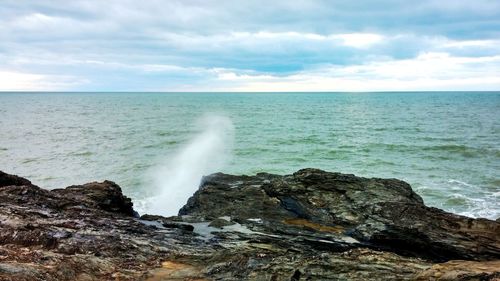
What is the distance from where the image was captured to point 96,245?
393 inches

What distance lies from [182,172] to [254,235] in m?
27.6

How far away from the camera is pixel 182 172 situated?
3956 cm

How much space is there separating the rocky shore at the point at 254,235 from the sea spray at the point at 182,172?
10137 mm

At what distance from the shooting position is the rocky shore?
8.59 m

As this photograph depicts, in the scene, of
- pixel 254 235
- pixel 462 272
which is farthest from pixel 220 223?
pixel 462 272

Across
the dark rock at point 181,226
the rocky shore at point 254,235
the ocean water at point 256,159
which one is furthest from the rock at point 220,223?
the ocean water at point 256,159

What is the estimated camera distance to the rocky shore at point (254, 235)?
8.59 metres

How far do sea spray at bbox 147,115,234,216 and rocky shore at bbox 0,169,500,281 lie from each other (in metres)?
10.1

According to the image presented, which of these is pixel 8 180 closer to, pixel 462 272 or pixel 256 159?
pixel 462 272

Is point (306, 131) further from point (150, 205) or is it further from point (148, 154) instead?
point (150, 205)

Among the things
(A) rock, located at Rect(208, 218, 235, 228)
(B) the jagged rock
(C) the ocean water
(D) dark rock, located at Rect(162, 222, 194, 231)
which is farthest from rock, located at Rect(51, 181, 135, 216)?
(C) the ocean water

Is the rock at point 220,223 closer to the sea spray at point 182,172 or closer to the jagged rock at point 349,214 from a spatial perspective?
the jagged rock at point 349,214

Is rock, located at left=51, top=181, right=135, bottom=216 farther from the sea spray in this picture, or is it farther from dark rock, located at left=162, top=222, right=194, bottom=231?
the sea spray

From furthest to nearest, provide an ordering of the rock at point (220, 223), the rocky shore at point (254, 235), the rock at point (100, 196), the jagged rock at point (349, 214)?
the rock at point (100, 196)
the rock at point (220, 223)
the jagged rock at point (349, 214)
the rocky shore at point (254, 235)
